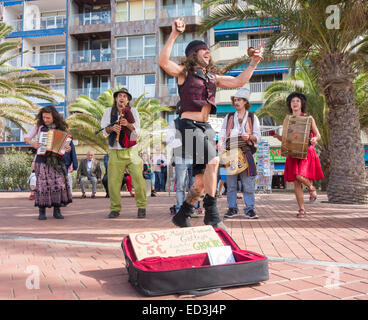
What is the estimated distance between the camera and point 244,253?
2.62m

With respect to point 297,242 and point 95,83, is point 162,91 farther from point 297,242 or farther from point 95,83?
point 297,242

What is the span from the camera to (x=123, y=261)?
311 cm

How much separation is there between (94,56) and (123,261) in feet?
109

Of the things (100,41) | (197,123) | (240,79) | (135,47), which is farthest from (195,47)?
(100,41)

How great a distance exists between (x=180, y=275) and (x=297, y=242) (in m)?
2.08

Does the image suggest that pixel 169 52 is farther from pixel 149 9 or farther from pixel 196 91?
pixel 149 9

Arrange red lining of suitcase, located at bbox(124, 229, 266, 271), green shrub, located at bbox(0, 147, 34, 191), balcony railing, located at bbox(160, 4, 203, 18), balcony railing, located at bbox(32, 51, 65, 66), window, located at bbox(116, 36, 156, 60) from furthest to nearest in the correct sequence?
balcony railing, located at bbox(32, 51, 65, 66) → window, located at bbox(116, 36, 156, 60) → balcony railing, located at bbox(160, 4, 203, 18) → green shrub, located at bbox(0, 147, 34, 191) → red lining of suitcase, located at bbox(124, 229, 266, 271)

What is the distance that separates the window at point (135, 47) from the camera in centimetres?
3288

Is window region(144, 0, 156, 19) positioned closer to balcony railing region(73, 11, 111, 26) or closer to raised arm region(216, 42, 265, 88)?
balcony railing region(73, 11, 111, 26)

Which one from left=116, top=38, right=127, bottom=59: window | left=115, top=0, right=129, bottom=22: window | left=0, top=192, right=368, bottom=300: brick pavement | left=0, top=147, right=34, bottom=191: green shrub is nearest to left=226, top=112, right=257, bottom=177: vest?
left=0, top=192, right=368, bottom=300: brick pavement

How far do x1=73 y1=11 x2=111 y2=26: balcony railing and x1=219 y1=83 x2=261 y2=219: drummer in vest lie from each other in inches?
1223

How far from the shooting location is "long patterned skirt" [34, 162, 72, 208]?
20.9 feet

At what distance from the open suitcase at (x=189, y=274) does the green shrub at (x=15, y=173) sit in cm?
2231

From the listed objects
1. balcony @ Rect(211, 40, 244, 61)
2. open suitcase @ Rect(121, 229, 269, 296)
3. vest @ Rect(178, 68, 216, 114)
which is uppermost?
balcony @ Rect(211, 40, 244, 61)
